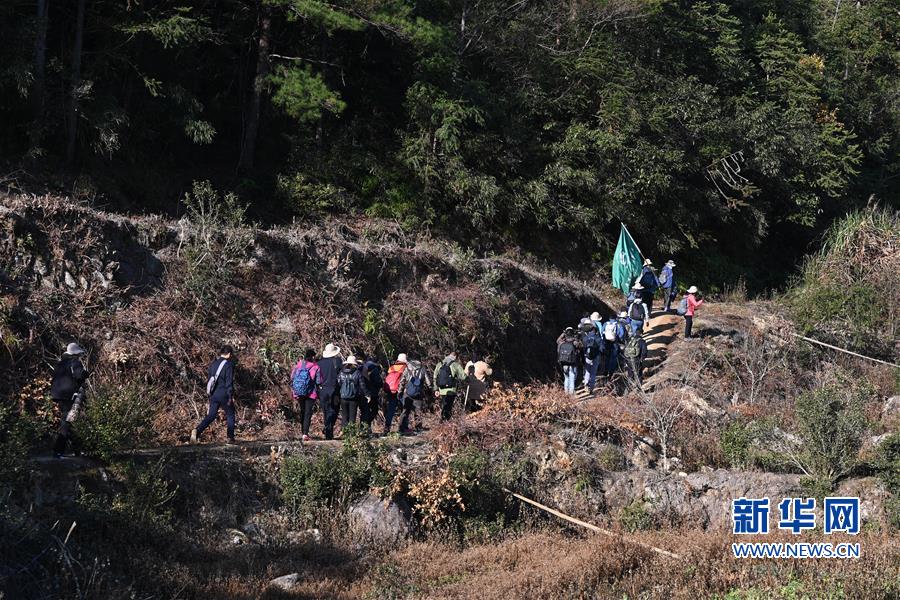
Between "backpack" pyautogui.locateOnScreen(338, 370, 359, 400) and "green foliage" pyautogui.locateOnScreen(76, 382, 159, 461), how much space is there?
9.15 feet

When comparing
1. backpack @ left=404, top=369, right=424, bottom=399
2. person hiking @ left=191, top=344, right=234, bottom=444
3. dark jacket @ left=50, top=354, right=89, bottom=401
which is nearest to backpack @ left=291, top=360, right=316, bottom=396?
person hiking @ left=191, top=344, right=234, bottom=444

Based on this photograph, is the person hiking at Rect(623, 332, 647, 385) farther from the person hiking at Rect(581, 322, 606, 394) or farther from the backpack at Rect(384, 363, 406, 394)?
the backpack at Rect(384, 363, 406, 394)

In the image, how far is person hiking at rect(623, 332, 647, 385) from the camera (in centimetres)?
1936

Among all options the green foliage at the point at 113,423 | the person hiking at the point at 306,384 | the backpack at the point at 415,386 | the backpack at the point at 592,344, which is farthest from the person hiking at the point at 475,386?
the green foliage at the point at 113,423

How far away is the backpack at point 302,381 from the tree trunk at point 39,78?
9608mm

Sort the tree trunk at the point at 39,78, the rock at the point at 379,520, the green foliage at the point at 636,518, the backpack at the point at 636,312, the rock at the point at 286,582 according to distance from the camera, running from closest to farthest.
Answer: the rock at the point at 286,582
the rock at the point at 379,520
the green foliage at the point at 636,518
the tree trunk at the point at 39,78
the backpack at the point at 636,312

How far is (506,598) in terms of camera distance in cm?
1077

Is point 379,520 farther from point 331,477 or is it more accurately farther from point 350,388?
point 350,388

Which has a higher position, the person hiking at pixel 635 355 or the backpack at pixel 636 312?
the backpack at pixel 636 312

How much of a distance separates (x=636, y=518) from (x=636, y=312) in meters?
7.25

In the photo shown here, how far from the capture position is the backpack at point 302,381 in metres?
14.3

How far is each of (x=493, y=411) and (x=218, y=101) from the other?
1416cm

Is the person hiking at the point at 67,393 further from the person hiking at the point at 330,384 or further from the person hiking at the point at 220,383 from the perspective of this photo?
the person hiking at the point at 330,384

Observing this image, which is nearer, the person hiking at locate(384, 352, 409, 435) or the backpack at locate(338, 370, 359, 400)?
the backpack at locate(338, 370, 359, 400)
